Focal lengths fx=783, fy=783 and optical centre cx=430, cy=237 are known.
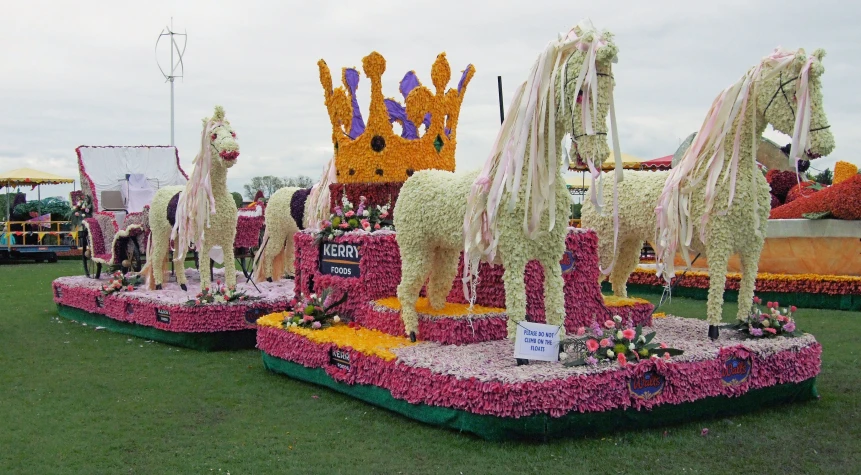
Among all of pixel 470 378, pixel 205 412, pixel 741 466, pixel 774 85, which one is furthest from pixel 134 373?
pixel 774 85

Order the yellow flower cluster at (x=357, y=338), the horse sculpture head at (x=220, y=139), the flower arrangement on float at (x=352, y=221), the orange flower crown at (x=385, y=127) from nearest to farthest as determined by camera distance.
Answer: the yellow flower cluster at (x=357, y=338), the flower arrangement on float at (x=352, y=221), the orange flower crown at (x=385, y=127), the horse sculpture head at (x=220, y=139)

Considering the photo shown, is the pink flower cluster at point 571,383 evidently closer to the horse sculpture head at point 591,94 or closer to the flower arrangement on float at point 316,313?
the flower arrangement on float at point 316,313

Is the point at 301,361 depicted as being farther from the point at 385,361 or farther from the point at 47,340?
the point at 47,340

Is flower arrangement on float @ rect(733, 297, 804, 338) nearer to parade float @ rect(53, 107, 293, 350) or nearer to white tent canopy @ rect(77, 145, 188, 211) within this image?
parade float @ rect(53, 107, 293, 350)

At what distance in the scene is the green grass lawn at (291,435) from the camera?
4473 millimetres

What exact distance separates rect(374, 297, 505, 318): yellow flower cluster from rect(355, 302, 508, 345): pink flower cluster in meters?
0.07

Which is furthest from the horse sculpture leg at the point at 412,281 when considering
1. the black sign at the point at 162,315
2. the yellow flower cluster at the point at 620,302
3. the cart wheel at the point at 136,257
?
the cart wheel at the point at 136,257

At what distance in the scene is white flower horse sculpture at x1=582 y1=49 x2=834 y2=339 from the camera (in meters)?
5.30

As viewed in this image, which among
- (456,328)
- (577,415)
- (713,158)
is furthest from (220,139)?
(577,415)

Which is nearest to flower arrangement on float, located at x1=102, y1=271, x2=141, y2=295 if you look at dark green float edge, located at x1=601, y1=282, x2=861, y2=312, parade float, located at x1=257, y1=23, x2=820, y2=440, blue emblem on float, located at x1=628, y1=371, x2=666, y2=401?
parade float, located at x1=257, y1=23, x2=820, y2=440

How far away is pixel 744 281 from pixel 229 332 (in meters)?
5.13

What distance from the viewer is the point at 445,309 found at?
633 cm

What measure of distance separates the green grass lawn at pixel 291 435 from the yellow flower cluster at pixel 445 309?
86 centimetres

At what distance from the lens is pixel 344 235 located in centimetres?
715
